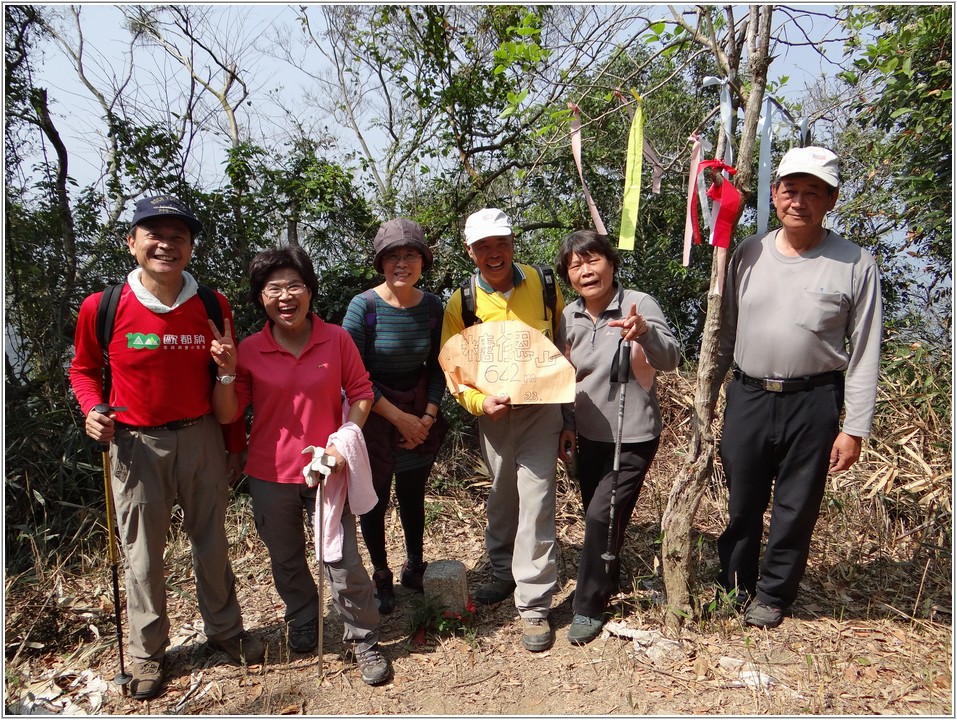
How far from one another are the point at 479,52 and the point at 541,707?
612cm

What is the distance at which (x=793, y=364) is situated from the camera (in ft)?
10.3

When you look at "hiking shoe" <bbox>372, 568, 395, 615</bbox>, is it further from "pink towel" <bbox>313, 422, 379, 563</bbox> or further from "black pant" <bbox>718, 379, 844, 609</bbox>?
"black pant" <bbox>718, 379, 844, 609</bbox>

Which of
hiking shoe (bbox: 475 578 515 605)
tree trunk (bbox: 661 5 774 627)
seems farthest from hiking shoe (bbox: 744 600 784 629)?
hiking shoe (bbox: 475 578 515 605)

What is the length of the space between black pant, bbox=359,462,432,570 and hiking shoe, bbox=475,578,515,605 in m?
0.52

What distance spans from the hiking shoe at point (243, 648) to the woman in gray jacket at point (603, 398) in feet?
5.31

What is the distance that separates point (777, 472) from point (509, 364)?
148 centimetres

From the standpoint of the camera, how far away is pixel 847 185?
6215mm

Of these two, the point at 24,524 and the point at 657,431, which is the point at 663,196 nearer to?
the point at 657,431

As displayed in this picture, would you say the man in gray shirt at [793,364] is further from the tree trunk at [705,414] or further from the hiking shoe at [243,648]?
the hiking shoe at [243,648]

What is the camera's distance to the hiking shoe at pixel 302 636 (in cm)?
346

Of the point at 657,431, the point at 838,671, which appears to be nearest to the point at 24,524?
the point at 657,431

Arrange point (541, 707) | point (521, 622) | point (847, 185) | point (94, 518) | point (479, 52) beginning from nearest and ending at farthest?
1. point (541, 707)
2. point (521, 622)
3. point (94, 518)
4. point (847, 185)
5. point (479, 52)

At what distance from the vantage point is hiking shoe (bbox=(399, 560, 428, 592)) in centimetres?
409

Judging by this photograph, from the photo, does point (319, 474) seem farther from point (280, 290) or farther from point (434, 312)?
point (434, 312)
